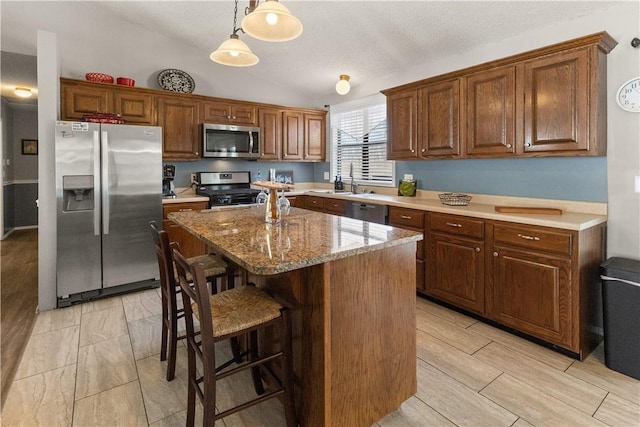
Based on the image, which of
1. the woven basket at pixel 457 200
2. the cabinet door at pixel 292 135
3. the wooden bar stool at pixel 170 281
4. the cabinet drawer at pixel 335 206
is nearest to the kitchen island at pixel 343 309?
the wooden bar stool at pixel 170 281

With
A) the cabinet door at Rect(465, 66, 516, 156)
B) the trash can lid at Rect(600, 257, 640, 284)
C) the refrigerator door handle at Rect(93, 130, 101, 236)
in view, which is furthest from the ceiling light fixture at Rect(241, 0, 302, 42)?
the trash can lid at Rect(600, 257, 640, 284)

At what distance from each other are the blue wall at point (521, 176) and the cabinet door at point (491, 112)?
1.06ft

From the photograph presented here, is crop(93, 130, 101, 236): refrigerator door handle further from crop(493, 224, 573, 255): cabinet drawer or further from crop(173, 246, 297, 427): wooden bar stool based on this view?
crop(493, 224, 573, 255): cabinet drawer

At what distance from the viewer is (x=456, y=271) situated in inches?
117

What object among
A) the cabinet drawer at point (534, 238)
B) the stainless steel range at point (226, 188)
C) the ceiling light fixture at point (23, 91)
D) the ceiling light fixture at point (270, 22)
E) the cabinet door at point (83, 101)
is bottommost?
the cabinet drawer at point (534, 238)

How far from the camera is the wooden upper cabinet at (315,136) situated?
5312 mm

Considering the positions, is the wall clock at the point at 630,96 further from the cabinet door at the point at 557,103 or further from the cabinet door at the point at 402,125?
the cabinet door at the point at 402,125

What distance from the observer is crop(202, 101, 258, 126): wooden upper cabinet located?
4438mm

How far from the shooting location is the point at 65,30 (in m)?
3.88

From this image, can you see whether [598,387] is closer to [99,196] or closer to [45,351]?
[45,351]

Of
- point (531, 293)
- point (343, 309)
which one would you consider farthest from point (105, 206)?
point (531, 293)

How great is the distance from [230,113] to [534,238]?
3767mm

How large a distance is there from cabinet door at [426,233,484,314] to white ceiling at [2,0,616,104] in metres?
1.86

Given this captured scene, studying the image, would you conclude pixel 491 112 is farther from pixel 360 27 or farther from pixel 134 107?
pixel 134 107
